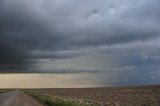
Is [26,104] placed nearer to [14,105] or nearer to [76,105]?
[14,105]

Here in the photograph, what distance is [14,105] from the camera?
82.1 feet

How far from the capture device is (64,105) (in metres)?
30.5

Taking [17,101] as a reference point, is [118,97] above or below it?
above

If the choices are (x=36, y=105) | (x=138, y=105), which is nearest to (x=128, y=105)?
(x=138, y=105)

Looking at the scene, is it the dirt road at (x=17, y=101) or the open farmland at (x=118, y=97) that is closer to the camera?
the dirt road at (x=17, y=101)

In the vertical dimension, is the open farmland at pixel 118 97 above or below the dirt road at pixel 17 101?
above

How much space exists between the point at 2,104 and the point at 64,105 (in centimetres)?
624

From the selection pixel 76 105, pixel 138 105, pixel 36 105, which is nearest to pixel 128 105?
pixel 138 105

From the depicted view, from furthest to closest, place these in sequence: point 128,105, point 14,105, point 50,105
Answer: point 128,105
point 50,105
point 14,105

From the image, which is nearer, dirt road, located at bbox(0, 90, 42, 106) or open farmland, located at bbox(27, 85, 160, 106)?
dirt road, located at bbox(0, 90, 42, 106)

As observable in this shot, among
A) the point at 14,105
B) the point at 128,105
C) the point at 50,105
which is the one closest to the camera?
the point at 14,105

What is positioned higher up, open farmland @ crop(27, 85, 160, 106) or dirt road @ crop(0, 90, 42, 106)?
open farmland @ crop(27, 85, 160, 106)

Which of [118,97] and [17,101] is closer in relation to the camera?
[17,101]

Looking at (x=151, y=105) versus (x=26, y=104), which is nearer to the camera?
(x=26, y=104)
